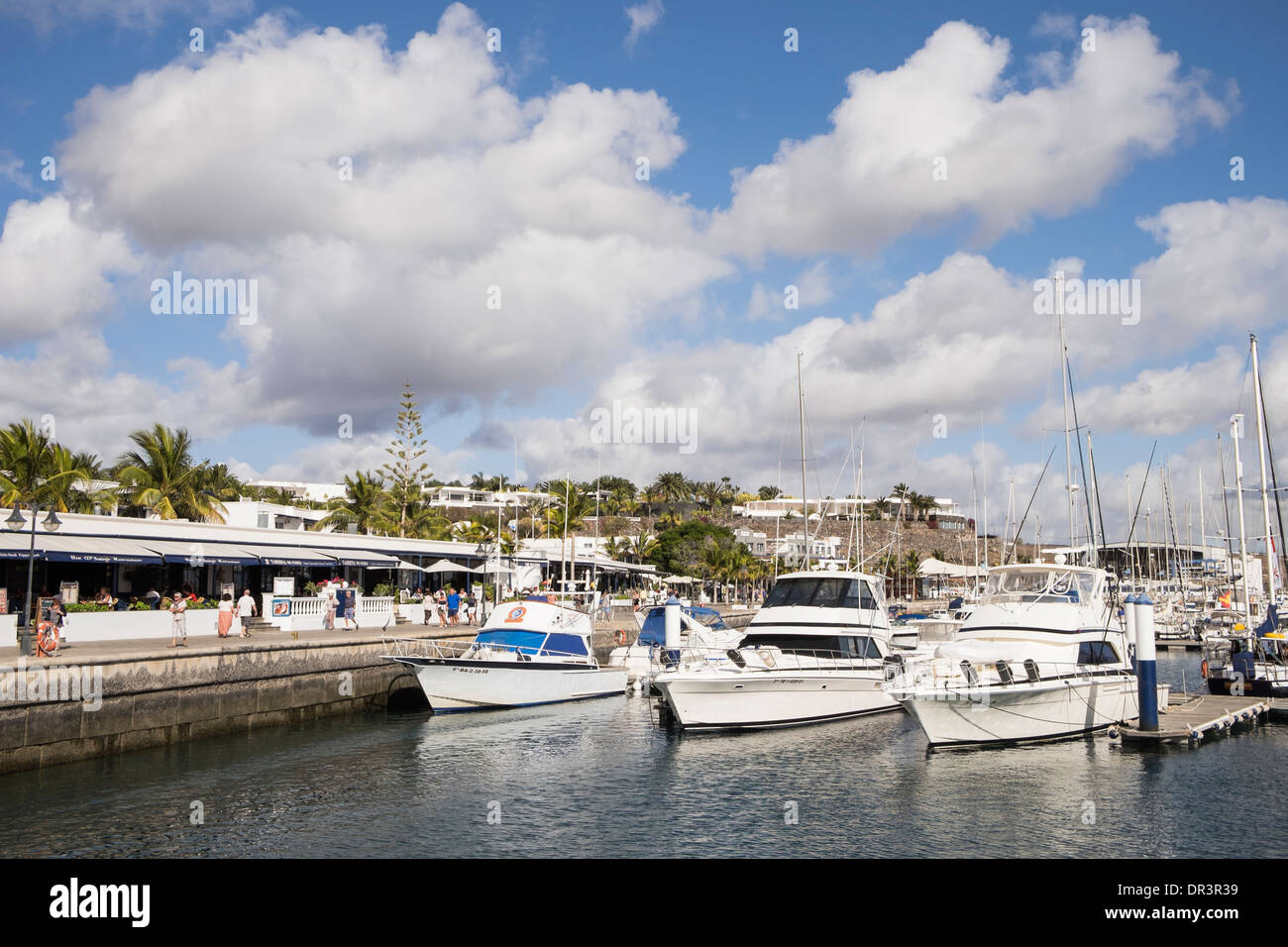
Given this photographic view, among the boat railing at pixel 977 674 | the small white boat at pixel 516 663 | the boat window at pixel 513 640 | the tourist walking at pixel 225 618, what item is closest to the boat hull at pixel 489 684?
the small white boat at pixel 516 663

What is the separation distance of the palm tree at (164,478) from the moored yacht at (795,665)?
29.3 metres

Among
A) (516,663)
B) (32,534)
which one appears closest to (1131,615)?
(516,663)

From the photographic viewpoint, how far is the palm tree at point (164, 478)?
→ 45.5 m

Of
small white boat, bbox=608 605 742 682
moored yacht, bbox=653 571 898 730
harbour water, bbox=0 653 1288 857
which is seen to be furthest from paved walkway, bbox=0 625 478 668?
moored yacht, bbox=653 571 898 730

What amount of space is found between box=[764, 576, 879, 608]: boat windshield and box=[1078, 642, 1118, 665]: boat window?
6.26 m

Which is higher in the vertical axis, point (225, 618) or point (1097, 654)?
point (225, 618)

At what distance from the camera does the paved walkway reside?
73.1 feet

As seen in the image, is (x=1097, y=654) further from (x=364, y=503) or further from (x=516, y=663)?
(x=364, y=503)

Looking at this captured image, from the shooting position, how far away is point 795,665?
2711 cm

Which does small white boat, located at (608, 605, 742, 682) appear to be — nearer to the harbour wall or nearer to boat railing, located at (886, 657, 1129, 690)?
the harbour wall

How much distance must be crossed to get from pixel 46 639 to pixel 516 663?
41.6 feet

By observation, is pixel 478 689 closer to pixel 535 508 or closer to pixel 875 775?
pixel 875 775

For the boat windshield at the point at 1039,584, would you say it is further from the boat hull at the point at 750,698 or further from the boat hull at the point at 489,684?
the boat hull at the point at 489,684

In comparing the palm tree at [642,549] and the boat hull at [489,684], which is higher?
the palm tree at [642,549]
